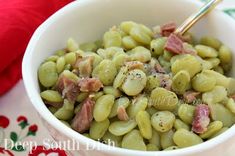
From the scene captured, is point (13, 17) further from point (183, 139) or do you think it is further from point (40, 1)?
point (183, 139)

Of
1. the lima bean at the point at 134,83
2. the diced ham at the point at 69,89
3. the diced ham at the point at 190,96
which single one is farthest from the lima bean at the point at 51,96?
the diced ham at the point at 190,96

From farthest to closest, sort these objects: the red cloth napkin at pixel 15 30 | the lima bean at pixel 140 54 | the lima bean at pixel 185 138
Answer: the red cloth napkin at pixel 15 30
the lima bean at pixel 140 54
the lima bean at pixel 185 138

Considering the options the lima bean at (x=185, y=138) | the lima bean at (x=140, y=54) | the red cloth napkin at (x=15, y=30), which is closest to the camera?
the lima bean at (x=185, y=138)

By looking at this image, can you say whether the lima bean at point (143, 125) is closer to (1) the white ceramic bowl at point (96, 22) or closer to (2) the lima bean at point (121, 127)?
(2) the lima bean at point (121, 127)

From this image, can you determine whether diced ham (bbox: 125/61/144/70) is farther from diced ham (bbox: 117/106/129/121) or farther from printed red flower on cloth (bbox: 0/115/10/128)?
printed red flower on cloth (bbox: 0/115/10/128)

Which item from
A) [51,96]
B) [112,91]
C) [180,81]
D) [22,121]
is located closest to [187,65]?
[180,81]

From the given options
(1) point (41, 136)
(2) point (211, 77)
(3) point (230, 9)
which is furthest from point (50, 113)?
(3) point (230, 9)
